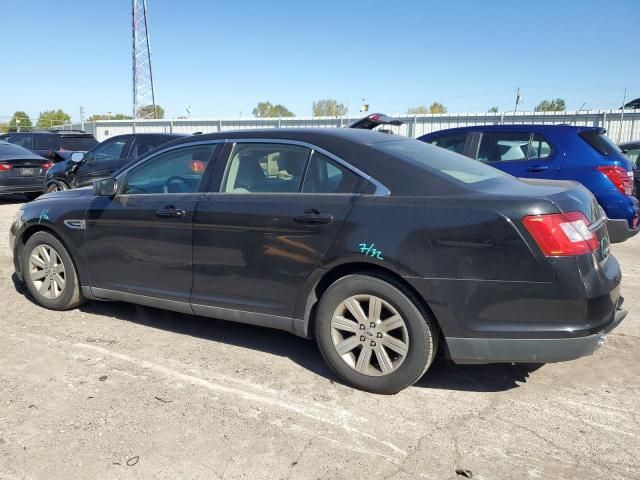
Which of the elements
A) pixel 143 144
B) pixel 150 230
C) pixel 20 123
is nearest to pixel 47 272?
pixel 150 230

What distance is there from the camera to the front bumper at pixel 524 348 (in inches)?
119

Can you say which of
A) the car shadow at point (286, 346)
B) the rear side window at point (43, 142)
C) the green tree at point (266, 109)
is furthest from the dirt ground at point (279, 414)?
the green tree at point (266, 109)

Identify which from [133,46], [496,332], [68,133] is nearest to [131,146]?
[68,133]

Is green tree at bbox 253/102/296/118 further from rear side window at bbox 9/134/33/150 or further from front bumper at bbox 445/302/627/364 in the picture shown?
front bumper at bbox 445/302/627/364

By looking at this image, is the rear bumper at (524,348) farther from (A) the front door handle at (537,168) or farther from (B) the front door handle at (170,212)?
(A) the front door handle at (537,168)

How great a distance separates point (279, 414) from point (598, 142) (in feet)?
17.7

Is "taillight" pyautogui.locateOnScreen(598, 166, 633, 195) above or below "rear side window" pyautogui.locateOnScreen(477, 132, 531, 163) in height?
below

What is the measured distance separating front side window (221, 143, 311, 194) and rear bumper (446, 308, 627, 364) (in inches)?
58.7

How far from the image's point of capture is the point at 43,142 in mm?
16281

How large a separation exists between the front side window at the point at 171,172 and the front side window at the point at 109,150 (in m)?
6.39

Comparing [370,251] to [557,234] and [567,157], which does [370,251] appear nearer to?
[557,234]

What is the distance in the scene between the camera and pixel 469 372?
380 cm

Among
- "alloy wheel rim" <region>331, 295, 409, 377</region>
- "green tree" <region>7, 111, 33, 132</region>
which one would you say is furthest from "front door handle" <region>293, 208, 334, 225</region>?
"green tree" <region>7, 111, 33, 132</region>

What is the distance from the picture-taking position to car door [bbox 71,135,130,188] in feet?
34.2
